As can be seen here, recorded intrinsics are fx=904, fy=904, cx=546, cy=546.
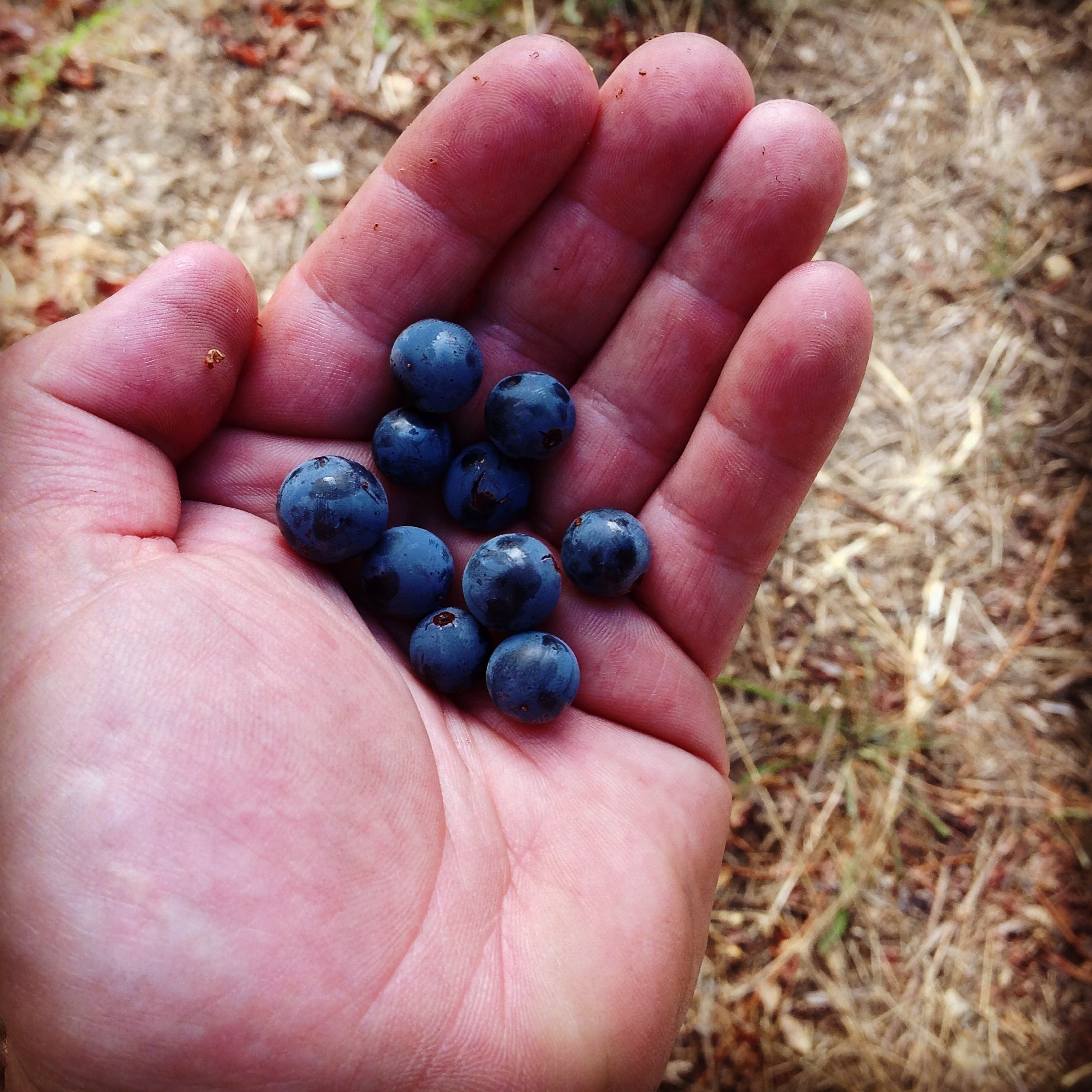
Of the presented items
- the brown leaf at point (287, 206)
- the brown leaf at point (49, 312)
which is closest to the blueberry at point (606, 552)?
the brown leaf at point (287, 206)

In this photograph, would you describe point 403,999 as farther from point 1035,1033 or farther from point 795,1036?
point 1035,1033

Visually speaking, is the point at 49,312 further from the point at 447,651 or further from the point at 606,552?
the point at 606,552

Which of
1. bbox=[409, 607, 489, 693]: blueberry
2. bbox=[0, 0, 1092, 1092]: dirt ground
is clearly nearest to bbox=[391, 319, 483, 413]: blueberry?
bbox=[409, 607, 489, 693]: blueberry

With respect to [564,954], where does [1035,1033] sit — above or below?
below

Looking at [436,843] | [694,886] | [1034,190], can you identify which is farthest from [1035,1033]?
[1034,190]

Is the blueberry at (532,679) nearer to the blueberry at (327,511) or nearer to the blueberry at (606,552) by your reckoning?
the blueberry at (606,552)

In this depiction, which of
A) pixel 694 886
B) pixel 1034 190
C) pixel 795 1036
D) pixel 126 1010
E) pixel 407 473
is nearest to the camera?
pixel 126 1010
